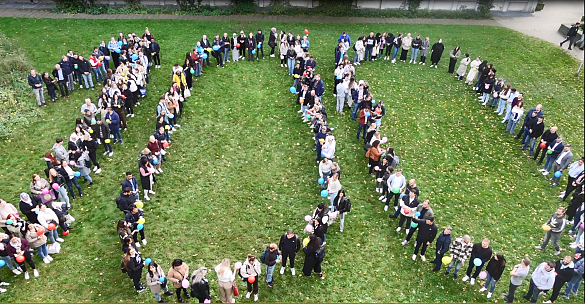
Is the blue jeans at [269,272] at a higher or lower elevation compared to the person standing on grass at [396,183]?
lower

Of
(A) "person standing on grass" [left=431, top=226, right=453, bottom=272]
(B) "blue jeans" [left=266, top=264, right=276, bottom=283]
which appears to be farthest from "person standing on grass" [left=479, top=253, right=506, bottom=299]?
(B) "blue jeans" [left=266, top=264, right=276, bottom=283]

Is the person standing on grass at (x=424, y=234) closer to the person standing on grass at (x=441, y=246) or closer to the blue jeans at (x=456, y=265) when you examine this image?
the person standing on grass at (x=441, y=246)

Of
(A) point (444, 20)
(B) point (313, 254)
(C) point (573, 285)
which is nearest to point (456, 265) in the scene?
(C) point (573, 285)

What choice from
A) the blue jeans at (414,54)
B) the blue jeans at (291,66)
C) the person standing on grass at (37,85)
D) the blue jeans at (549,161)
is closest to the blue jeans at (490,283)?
the blue jeans at (549,161)

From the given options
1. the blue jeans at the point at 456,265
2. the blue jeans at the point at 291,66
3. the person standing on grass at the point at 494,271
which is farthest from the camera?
the blue jeans at the point at 291,66

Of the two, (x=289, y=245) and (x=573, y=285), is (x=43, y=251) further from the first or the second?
(x=573, y=285)

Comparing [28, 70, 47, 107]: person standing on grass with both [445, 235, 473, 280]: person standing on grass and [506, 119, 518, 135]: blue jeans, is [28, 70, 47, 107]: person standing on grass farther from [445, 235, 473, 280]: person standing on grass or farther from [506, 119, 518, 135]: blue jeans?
[506, 119, 518, 135]: blue jeans
